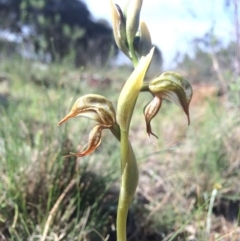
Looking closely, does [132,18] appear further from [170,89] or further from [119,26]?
[170,89]

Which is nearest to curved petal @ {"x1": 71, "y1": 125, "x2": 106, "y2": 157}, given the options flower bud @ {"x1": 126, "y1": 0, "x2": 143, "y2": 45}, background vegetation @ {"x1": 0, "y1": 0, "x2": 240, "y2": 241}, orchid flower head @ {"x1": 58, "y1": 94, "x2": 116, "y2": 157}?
orchid flower head @ {"x1": 58, "y1": 94, "x2": 116, "y2": 157}

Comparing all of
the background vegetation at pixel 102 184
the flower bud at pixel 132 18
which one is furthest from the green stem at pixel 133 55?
the background vegetation at pixel 102 184

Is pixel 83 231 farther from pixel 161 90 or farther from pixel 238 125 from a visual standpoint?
pixel 238 125

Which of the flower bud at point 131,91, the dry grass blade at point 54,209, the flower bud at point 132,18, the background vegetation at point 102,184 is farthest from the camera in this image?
the background vegetation at point 102,184

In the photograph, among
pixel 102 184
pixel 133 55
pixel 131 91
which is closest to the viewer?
pixel 131 91

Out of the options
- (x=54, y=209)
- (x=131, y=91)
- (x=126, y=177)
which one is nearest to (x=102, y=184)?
(x=54, y=209)

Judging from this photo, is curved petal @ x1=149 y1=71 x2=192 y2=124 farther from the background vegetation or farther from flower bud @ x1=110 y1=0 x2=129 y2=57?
the background vegetation

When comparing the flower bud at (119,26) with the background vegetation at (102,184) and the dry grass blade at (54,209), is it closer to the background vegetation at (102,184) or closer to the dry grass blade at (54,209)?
the background vegetation at (102,184)
